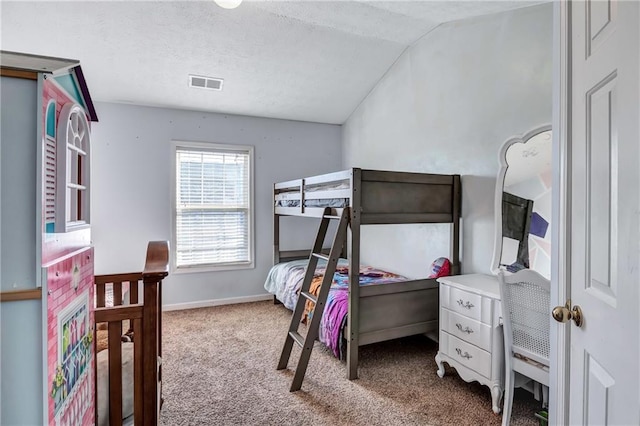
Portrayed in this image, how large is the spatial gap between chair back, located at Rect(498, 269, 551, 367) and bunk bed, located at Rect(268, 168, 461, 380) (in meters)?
0.91

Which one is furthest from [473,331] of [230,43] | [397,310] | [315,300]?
[230,43]

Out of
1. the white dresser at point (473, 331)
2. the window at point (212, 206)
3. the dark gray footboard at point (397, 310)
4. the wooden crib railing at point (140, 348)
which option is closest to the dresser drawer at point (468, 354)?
the white dresser at point (473, 331)

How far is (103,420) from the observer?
1.54m

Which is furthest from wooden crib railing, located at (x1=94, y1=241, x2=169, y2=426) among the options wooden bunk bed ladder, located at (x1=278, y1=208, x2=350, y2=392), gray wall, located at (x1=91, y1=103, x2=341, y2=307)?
gray wall, located at (x1=91, y1=103, x2=341, y2=307)

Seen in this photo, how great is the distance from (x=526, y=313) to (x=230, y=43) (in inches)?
123

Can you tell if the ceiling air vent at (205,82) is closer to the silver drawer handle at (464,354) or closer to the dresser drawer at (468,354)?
the dresser drawer at (468,354)

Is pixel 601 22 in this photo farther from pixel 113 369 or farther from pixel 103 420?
pixel 103 420

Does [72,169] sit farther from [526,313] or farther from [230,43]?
[230,43]

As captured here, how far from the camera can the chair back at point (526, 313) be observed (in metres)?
1.78

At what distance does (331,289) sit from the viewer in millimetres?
3209

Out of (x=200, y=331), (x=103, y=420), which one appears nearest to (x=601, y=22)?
(x=103, y=420)

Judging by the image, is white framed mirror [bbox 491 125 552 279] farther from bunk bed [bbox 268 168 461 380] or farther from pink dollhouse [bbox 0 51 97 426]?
pink dollhouse [bbox 0 51 97 426]

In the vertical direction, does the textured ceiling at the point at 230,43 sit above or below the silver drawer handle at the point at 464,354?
above

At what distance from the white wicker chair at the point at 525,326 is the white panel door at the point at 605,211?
0.87 meters
